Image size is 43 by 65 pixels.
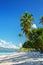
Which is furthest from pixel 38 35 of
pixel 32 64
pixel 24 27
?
pixel 32 64

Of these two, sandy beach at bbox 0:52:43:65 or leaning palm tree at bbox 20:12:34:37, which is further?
leaning palm tree at bbox 20:12:34:37

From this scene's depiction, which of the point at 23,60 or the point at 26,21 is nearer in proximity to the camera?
the point at 23,60

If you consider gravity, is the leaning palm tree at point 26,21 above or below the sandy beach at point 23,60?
above

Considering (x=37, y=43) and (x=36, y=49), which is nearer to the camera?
(x=37, y=43)

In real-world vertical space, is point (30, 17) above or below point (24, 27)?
above

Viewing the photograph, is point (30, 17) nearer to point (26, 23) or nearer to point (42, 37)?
point (26, 23)

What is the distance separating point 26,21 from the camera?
44000 mm

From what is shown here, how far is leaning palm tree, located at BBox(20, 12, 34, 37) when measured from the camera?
42.2 meters

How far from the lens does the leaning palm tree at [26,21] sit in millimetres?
42250

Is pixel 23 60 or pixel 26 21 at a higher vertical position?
pixel 26 21

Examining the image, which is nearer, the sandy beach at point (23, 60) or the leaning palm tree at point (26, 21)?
the sandy beach at point (23, 60)

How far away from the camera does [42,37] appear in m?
30.2

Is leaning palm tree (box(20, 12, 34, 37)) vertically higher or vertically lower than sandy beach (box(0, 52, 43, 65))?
higher

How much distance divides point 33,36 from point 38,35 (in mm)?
1140
